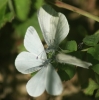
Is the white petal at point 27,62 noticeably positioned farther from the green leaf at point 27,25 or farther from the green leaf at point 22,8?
the green leaf at point 27,25

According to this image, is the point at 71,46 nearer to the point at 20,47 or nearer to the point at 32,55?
the point at 32,55

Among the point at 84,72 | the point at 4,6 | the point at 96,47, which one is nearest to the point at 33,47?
the point at 96,47

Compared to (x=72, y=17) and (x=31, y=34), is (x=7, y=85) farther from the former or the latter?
(x=31, y=34)

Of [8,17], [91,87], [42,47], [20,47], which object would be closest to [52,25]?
[42,47]

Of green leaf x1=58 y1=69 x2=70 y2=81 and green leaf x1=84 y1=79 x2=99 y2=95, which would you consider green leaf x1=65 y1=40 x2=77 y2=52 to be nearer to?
green leaf x1=58 y1=69 x2=70 y2=81

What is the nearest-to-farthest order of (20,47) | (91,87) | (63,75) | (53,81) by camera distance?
(53,81), (63,75), (91,87), (20,47)

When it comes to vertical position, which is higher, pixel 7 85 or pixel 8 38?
pixel 8 38

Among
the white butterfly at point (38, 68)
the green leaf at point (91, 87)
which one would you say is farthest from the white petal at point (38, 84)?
the green leaf at point (91, 87)
